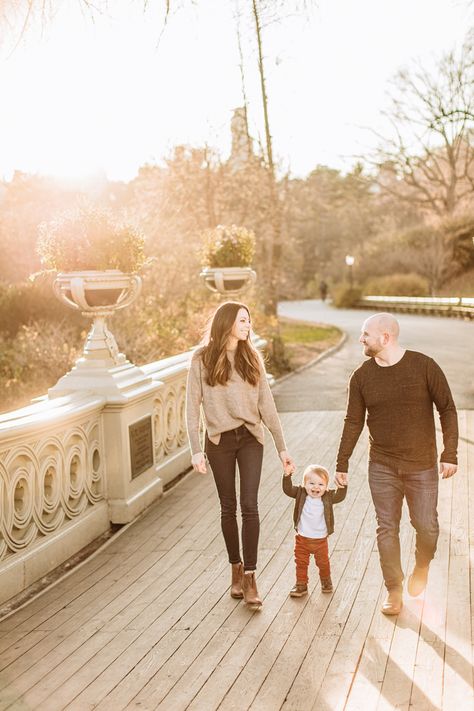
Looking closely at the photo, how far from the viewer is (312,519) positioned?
5.18m

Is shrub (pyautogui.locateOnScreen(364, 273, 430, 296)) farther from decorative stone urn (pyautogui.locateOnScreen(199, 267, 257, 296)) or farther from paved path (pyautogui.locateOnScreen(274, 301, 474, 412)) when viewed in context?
decorative stone urn (pyautogui.locateOnScreen(199, 267, 257, 296))

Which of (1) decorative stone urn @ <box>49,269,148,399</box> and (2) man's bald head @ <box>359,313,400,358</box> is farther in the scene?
(1) decorative stone urn @ <box>49,269,148,399</box>

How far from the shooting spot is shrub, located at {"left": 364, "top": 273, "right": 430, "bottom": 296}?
155 ft

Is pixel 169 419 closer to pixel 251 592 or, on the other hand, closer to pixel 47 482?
pixel 47 482

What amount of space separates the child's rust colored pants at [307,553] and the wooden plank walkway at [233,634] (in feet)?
0.48

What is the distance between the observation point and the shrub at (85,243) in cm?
733

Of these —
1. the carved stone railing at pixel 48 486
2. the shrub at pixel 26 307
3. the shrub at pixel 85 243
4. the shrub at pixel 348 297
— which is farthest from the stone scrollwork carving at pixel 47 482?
the shrub at pixel 348 297

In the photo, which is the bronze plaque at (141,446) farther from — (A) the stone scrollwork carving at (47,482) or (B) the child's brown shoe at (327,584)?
(B) the child's brown shoe at (327,584)

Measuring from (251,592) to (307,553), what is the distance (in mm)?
382

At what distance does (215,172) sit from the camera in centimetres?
2522

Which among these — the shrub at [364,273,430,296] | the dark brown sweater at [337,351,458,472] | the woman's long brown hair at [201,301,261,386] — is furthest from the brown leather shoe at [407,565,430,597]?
the shrub at [364,273,430,296]

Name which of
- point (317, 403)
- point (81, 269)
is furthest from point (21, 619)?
point (317, 403)

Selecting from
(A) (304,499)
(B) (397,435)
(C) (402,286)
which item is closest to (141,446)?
(A) (304,499)

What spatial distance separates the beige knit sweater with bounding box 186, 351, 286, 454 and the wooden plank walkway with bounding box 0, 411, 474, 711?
94 centimetres
